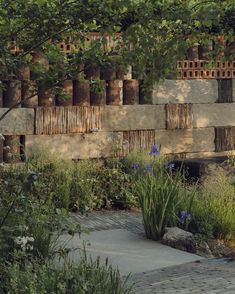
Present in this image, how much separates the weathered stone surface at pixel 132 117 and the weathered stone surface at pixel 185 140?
0.63 ft

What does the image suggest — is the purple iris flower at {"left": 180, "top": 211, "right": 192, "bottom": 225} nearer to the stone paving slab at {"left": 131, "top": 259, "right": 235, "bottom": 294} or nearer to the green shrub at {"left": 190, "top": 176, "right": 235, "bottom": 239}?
the green shrub at {"left": 190, "top": 176, "right": 235, "bottom": 239}

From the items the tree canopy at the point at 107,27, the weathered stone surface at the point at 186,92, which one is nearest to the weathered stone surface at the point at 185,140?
the weathered stone surface at the point at 186,92

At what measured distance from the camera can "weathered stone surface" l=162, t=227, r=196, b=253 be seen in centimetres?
675

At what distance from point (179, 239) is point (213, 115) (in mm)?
4883

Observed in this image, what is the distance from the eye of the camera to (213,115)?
11.4 meters

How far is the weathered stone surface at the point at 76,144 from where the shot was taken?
9.66 metres

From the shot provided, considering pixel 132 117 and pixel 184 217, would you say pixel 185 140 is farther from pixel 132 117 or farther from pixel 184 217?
pixel 184 217

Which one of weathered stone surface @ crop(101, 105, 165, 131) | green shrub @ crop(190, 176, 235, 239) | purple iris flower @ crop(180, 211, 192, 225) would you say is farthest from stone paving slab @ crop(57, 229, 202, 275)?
weathered stone surface @ crop(101, 105, 165, 131)

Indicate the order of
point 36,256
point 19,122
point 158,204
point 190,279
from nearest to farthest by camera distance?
point 190,279
point 36,256
point 158,204
point 19,122

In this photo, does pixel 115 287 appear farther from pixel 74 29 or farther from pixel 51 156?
pixel 51 156

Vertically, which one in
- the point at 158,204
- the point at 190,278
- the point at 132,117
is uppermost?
the point at 132,117

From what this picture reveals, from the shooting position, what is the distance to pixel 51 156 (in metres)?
9.46

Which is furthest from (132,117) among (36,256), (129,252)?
(36,256)

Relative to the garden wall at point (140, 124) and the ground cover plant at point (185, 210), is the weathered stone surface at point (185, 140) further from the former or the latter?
the ground cover plant at point (185, 210)
